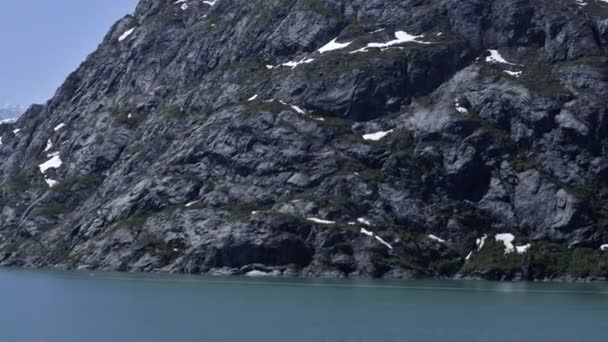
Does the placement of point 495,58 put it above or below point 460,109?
above

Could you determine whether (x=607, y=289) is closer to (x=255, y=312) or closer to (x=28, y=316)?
(x=255, y=312)

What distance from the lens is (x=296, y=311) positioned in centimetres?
8169

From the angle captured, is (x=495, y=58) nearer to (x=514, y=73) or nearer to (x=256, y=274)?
(x=514, y=73)

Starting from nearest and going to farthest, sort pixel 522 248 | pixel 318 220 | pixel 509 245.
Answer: pixel 522 248
pixel 509 245
pixel 318 220

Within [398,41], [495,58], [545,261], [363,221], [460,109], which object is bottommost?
[545,261]

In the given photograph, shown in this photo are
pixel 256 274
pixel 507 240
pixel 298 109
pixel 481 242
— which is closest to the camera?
pixel 256 274

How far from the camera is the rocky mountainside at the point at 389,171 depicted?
482 ft

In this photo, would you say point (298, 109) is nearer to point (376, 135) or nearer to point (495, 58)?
point (376, 135)

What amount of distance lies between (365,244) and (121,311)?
68.0 metres

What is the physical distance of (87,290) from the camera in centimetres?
10838

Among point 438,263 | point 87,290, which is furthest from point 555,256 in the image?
point 87,290

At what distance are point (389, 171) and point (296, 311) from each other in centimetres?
8194

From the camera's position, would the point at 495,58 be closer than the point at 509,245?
No

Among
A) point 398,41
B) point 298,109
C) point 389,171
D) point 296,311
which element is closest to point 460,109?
point 389,171
